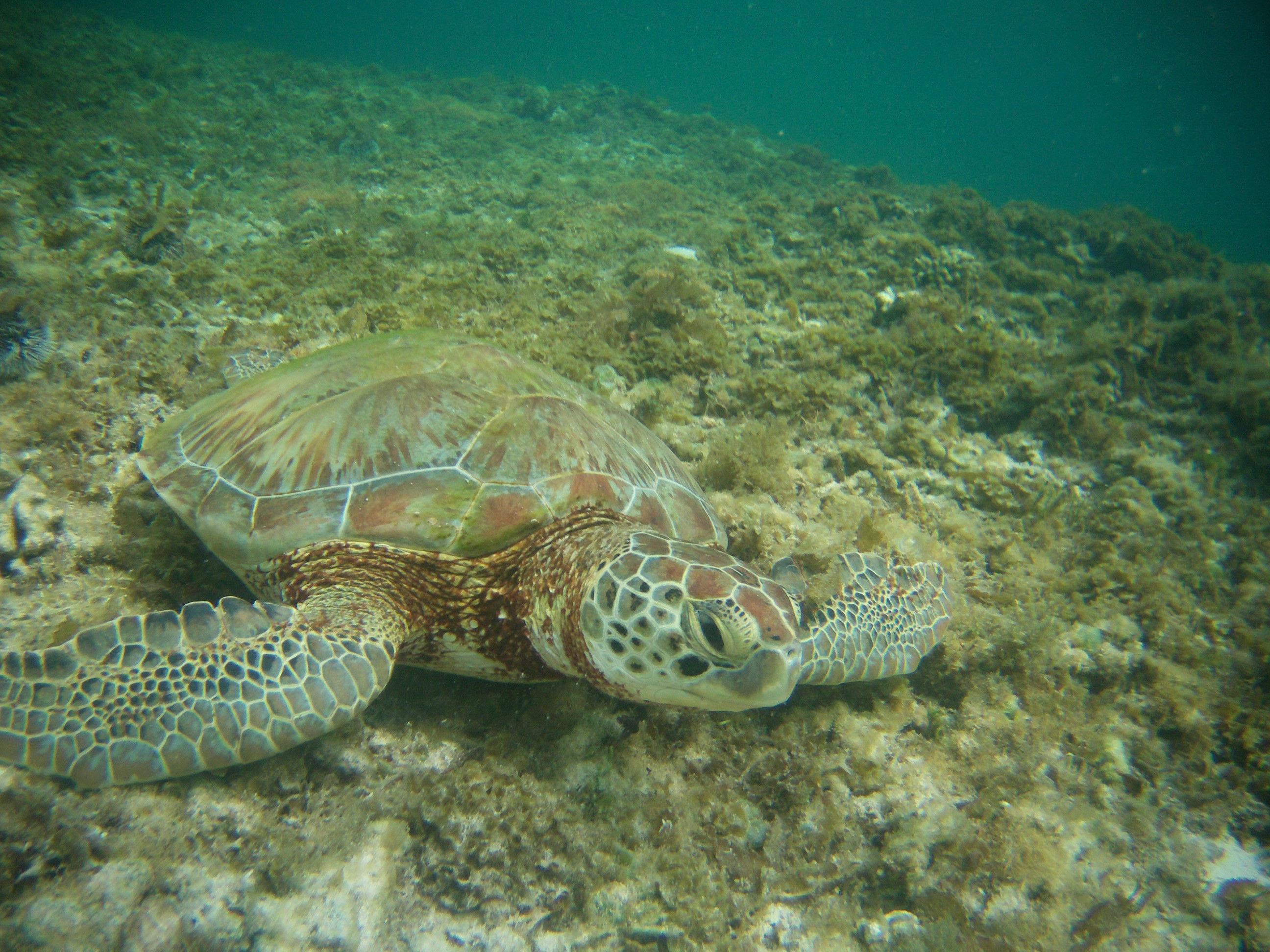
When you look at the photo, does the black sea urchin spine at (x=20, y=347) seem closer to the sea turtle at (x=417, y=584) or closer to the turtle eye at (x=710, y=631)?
the sea turtle at (x=417, y=584)

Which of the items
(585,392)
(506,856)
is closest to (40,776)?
(506,856)

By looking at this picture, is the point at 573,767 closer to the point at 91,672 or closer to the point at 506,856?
the point at 506,856

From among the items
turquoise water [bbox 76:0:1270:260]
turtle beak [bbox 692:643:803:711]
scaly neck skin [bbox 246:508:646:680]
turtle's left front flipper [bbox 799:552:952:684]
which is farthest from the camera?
turquoise water [bbox 76:0:1270:260]

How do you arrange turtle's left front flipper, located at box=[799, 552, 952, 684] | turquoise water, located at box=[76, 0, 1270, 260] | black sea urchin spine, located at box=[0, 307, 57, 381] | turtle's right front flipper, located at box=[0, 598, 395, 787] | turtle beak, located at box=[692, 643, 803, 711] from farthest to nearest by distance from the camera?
turquoise water, located at box=[76, 0, 1270, 260] → black sea urchin spine, located at box=[0, 307, 57, 381] → turtle's left front flipper, located at box=[799, 552, 952, 684] → turtle beak, located at box=[692, 643, 803, 711] → turtle's right front flipper, located at box=[0, 598, 395, 787]

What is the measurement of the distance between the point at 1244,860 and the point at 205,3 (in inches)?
3506

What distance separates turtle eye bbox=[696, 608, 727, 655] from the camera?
1.48 metres

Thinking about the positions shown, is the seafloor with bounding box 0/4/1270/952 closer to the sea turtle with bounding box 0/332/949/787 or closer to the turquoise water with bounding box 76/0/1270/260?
the sea turtle with bounding box 0/332/949/787

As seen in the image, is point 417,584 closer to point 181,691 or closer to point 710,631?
point 181,691

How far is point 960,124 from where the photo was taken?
84.3 m

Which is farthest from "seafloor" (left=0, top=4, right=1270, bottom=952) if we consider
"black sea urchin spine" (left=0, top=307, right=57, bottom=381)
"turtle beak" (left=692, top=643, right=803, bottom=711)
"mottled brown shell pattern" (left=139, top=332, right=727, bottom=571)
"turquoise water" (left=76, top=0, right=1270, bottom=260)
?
"turquoise water" (left=76, top=0, right=1270, bottom=260)

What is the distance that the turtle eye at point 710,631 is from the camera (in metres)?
1.48

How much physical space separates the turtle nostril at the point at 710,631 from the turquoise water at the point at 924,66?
30735 millimetres

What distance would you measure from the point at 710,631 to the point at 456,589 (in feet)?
3.10

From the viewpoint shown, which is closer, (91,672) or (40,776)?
(40,776)
